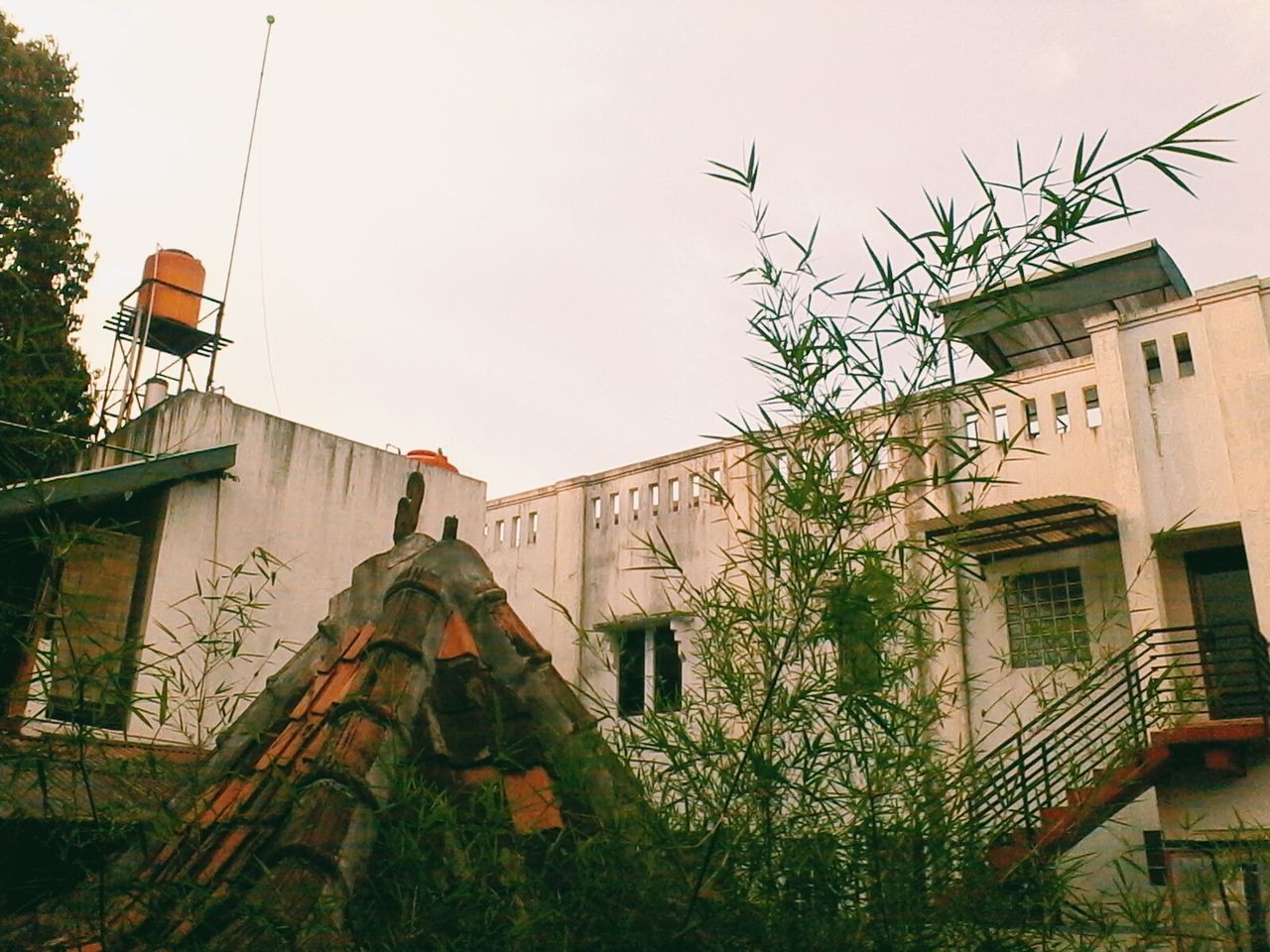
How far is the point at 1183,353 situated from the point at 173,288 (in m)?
15.6

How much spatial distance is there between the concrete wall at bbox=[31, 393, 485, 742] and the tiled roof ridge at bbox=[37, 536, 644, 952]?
33.0ft

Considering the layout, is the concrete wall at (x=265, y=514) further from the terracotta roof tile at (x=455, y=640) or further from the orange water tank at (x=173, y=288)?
the terracotta roof tile at (x=455, y=640)

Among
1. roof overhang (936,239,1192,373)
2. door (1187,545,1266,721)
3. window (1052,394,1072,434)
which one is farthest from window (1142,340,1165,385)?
door (1187,545,1266,721)

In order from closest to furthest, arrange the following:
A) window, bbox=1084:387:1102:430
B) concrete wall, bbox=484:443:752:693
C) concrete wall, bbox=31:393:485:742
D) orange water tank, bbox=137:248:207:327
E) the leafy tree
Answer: concrete wall, bbox=31:393:485:742
window, bbox=1084:387:1102:430
the leafy tree
concrete wall, bbox=484:443:752:693
orange water tank, bbox=137:248:207:327

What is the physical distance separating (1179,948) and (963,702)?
7481 millimetres

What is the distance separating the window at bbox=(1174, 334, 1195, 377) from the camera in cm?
1266

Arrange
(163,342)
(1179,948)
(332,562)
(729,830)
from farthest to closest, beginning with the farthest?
(163,342) < (332,562) < (1179,948) < (729,830)

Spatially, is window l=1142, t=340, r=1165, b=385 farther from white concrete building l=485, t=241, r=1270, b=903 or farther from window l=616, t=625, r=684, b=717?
window l=616, t=625, r=684, b=717

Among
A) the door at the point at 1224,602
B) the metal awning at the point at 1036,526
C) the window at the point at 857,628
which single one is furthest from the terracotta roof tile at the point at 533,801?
the door at the point at 1224,602

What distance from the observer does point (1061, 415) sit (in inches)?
536

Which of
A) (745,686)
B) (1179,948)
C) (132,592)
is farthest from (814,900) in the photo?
(132,592)

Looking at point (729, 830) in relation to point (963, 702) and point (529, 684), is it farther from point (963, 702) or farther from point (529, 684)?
point (963, 702)

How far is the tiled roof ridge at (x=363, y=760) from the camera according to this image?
2.60 meters

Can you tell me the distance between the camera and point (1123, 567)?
12586 mm
